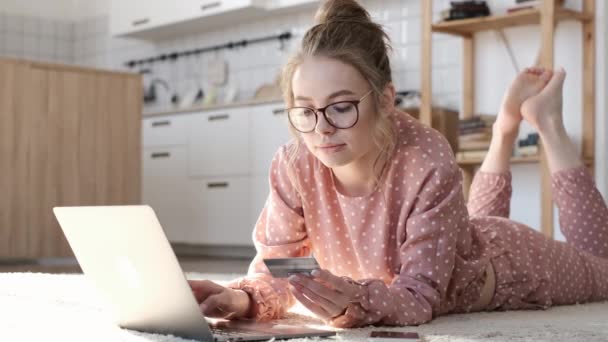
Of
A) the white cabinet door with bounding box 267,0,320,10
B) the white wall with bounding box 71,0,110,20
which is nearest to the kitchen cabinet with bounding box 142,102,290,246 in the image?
the white cabinet door with bounding box 267,0,320,10

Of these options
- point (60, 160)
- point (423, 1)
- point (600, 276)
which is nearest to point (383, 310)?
point (600, 276)

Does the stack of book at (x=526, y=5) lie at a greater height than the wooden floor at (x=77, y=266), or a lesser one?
greater

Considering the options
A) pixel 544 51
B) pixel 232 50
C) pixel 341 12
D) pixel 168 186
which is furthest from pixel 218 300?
pixel 232 50

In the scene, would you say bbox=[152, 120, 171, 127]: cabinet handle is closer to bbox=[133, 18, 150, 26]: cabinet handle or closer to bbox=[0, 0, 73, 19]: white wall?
bbox=[133, 18, 150, 26]: cabinet handle

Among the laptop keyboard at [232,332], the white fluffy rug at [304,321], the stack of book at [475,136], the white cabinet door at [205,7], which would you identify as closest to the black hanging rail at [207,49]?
the white cabinet door at [205,7]

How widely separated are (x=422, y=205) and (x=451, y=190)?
0.22 ft

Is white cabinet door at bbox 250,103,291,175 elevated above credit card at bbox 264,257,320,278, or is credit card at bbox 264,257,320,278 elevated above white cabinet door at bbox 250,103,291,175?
white cabinet door at bbox 250,103,291,175

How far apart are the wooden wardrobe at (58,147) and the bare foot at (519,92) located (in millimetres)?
2672

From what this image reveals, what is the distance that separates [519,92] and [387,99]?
0.94 meters

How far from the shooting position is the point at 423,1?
14.5 feet

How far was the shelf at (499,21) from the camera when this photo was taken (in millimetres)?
3973

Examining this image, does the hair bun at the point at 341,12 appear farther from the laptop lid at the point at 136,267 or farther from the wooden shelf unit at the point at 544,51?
the wooden shelf unit at the point at 544,51

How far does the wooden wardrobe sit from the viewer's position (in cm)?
447

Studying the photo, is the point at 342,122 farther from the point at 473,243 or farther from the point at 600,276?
the point at 600,276
